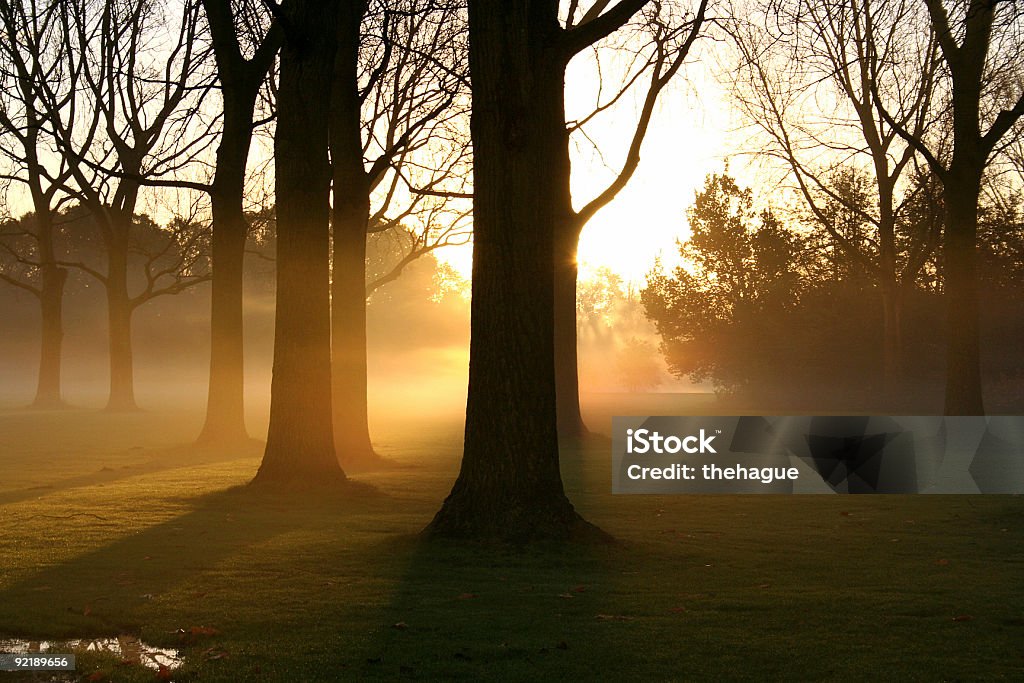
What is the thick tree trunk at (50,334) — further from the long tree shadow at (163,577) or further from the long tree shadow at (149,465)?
the long tree shadow at (163,577)

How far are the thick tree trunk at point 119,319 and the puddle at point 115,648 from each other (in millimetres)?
31117

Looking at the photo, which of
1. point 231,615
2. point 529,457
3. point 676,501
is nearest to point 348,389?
point 676,501

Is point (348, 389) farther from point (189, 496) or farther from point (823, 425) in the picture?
point (823, 425)

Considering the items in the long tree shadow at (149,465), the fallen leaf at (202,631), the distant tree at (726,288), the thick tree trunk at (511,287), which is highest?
the distant tree at (726,288)

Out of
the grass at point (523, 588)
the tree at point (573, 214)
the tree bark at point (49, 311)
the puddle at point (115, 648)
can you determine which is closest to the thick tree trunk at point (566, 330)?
the tree at point (573, 214)

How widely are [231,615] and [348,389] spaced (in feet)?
38.3

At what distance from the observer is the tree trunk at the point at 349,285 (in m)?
18.4

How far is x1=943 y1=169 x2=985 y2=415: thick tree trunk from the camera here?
21.4 m

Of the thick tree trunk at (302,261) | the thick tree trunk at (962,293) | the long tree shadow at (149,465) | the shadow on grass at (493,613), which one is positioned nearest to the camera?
the shadow on grass at (493,613)

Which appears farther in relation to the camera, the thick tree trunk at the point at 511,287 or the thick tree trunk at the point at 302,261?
the thick tree trunk at the point at 302,261

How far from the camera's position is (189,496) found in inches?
552

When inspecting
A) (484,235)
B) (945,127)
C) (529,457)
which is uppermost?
(945,127)

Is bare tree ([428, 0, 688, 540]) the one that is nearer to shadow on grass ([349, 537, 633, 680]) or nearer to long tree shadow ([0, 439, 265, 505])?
shadow on grass ([349, 537, 633, 680])

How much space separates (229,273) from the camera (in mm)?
20719
